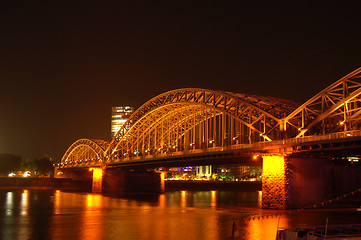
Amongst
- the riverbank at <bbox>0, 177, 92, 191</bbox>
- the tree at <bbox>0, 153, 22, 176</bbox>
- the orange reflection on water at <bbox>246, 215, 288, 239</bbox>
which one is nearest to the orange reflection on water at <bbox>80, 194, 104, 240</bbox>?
the orange reflection on water at <bbox>246, 215, 288, 239</bbox>

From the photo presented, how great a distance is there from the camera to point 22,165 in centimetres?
18462

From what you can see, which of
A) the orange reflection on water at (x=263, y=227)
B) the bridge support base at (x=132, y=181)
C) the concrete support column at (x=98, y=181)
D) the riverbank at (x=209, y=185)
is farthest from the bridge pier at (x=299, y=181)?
the riverbank at (x=209, y=185)

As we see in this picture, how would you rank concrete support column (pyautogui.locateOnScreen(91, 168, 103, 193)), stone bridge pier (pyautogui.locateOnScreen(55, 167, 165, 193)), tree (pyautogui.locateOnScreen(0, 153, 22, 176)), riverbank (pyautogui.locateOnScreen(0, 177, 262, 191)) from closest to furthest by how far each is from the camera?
concrete support column (pyautogui.locateOnScreen(91, 168, 103, 193)) → stone bridge pier (pyautogui.locateOnScreen(55, 167, 165, 193)) → riverbank (pyautogui.locateOnScreen(0, 177, 262, 191)) → tree (pyautogui.locateOnScreen(0, 153, 22, 176))

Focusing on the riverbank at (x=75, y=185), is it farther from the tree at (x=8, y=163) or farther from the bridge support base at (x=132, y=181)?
the tree at (x=8, y=163)

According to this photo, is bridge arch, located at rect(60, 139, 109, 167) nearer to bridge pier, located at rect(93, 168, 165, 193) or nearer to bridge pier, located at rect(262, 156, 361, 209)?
bridge pier, located at rect(93, 168, 165, 193)

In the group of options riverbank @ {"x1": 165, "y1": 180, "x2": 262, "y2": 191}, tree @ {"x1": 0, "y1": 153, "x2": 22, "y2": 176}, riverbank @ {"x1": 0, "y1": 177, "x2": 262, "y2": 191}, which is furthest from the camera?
tree @ {"x1": 0, "y1": 153, "x2": 22, "y2": 176}

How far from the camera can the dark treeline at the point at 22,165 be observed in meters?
164

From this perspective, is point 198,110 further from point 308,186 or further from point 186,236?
point 186,236

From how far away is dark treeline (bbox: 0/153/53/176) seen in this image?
164175 millimetres

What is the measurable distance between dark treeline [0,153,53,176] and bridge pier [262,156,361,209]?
13251cm

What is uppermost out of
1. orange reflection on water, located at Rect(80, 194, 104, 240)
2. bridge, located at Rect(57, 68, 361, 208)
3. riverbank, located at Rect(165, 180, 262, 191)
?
bridge, located at Rect(57, 68, 361, 208)

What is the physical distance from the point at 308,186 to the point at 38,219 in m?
31.0

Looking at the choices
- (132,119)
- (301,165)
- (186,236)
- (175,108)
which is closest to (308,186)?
(301,165)

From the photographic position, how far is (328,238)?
65.0 ft
